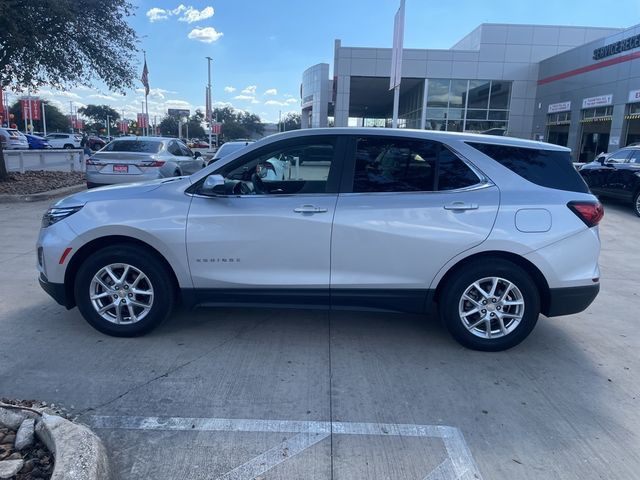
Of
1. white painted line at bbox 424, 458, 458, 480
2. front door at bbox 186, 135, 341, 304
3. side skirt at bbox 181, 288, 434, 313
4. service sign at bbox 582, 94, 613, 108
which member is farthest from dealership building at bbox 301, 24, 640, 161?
white painted line at bbox 424, 458, 458, 480

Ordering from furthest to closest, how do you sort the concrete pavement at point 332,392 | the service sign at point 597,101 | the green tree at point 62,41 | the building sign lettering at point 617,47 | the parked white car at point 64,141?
the parked white car at point 64,141 < the service sign at point 597,101 < the building sign lettering at point 617,47 < the green tree at point 62,41 < the concrete pavement at point 332,392

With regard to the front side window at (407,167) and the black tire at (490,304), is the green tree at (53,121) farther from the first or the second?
the black tire at (490,304)

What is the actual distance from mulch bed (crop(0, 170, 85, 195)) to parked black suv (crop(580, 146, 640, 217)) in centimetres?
1505

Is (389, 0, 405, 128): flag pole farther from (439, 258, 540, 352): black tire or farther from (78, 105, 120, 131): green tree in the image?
(78, 105, 120, 131): green tree

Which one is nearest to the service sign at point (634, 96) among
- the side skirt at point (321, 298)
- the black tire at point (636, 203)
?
the black tire at point (636, 203)

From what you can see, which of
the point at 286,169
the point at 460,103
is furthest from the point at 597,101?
the point at 286,169

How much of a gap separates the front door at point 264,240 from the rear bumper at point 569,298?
1.88 m

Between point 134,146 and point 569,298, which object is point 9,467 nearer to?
point 569,298

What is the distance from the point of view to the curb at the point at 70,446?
8.10 feet

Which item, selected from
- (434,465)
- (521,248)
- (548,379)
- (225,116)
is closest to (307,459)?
(434,465)

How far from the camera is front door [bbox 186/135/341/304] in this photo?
13.6ft

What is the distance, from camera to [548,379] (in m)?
3.92

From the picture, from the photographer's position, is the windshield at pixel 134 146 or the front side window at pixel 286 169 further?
the windshield at pixel 134 146

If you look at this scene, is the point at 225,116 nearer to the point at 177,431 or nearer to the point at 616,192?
the point at 616,192
